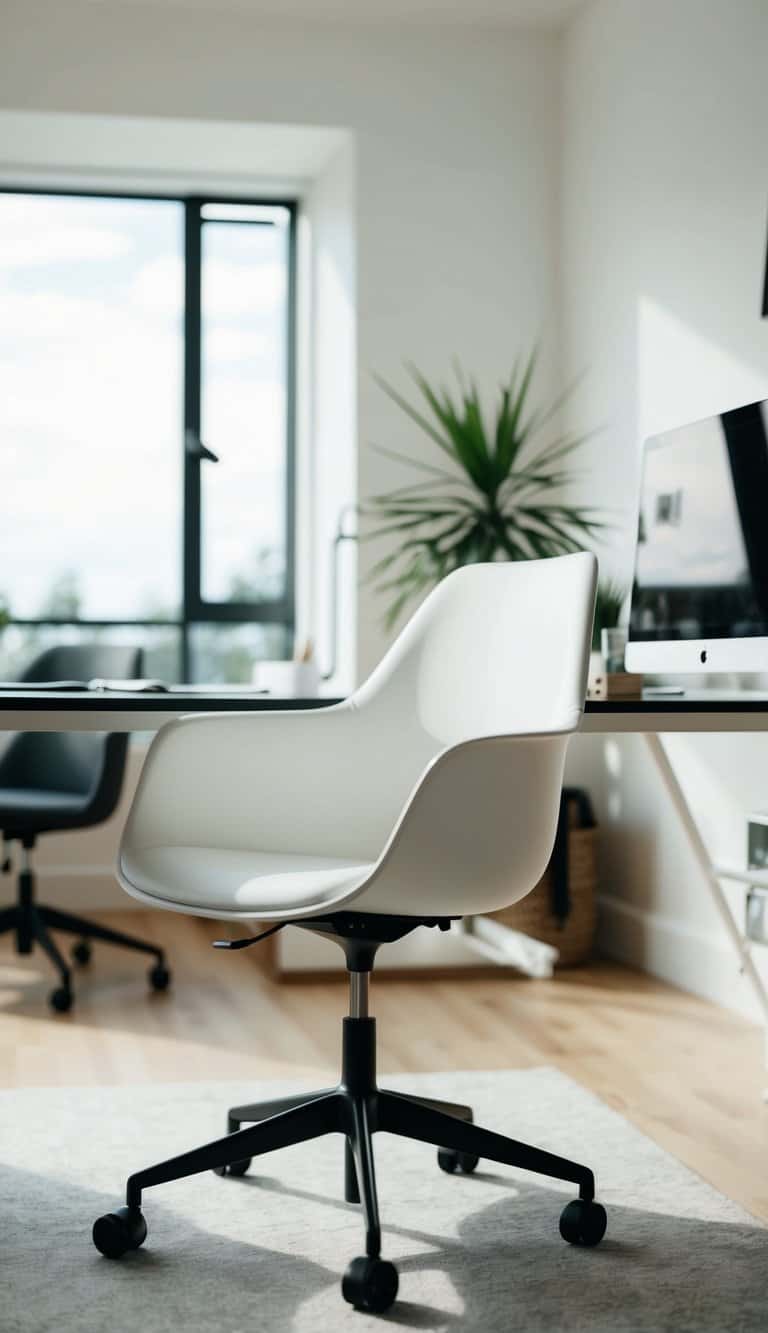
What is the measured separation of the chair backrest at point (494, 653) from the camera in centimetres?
205

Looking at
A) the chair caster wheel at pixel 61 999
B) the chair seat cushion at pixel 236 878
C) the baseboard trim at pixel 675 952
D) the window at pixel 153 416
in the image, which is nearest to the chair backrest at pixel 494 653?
the chair seat cushion at pixel 236 878

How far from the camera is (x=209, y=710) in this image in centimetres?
214

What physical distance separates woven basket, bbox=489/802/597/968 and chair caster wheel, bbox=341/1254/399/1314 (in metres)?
2.06

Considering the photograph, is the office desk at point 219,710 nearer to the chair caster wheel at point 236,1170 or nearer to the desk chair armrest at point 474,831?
the desk chair armrest at point 474,831

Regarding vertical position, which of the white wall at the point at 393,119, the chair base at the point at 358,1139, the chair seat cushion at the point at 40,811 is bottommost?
the chair base at the point at 358,1139

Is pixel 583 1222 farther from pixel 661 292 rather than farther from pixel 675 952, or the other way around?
pixel 661 292

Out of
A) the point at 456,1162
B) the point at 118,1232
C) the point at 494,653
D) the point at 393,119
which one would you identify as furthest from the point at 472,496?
the point at 118,1232

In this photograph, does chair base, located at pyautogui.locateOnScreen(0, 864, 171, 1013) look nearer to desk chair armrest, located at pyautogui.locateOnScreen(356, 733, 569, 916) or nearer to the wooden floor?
the wooden floor

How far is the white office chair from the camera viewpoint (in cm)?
187

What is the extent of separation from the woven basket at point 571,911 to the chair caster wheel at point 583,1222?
1.82 m

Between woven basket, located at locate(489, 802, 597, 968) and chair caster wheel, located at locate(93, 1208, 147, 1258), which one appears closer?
chair caster wheel, located at locate(93, 1208, 147, 1258)

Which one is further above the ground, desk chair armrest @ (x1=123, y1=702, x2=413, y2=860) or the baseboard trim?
desk chair armrest @ (x1=123, y1=702, x2=413, y2=860)

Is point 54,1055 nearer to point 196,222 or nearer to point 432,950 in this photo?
point 432,950

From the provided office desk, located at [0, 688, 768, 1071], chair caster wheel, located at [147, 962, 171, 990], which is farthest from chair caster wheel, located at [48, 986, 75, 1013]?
office desk, located at [0, 688, 768, 1071]
